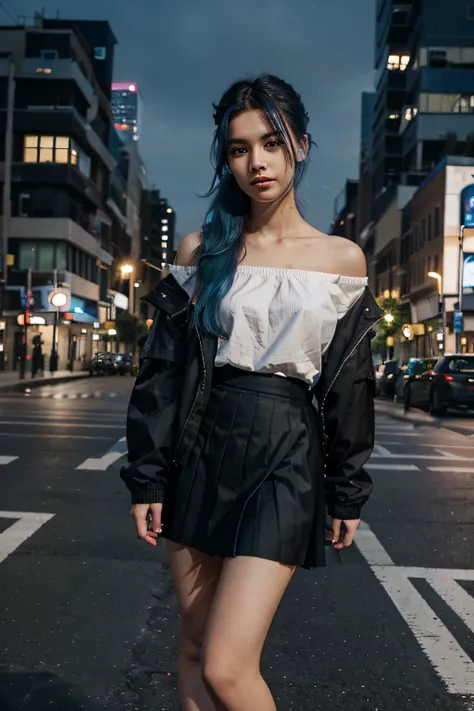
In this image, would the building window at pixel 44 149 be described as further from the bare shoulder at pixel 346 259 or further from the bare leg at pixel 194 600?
the bare leg at pixel 194 600

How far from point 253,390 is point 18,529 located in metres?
5.07

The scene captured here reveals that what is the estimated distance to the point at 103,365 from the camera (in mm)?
59344

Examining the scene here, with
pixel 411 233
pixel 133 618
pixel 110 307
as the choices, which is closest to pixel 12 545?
pixel 133 618

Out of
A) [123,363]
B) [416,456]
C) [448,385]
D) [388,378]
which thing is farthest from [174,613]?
[123,363]

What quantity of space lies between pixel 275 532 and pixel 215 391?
47 cm

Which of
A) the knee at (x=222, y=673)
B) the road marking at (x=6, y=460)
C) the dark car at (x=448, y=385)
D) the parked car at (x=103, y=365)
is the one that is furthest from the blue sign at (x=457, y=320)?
the knee at (x=222, y=673)

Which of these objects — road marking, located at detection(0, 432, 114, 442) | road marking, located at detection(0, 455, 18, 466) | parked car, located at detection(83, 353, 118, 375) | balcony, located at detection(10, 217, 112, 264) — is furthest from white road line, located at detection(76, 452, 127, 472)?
balcony, located at detection(10, 217, 112, 264)

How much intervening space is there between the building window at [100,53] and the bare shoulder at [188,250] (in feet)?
274

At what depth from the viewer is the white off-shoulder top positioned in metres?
2.78

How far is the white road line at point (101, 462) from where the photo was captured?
37.0ft

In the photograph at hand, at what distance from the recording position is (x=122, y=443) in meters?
14.2

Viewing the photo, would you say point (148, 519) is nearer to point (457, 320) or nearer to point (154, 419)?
point (154, 419)

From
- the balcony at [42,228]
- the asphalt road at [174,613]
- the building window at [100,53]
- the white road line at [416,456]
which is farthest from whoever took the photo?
the building window at [100,53]

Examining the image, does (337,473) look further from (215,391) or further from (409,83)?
(409,83)
